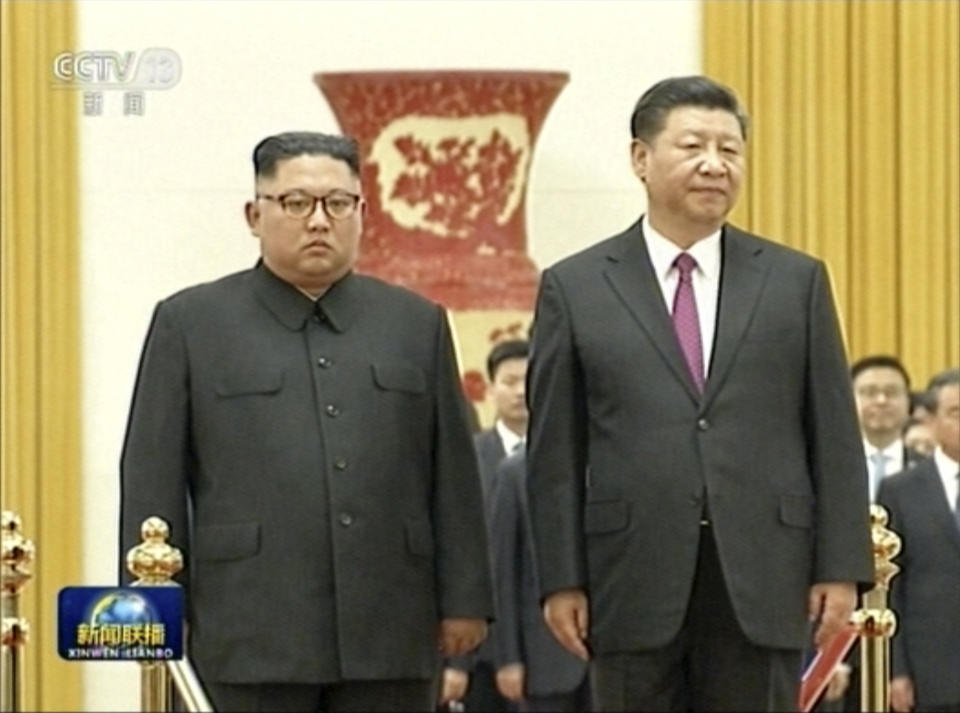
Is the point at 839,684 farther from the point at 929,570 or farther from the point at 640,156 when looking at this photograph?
the point at 640,156

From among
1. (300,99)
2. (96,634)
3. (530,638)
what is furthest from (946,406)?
(300,99)

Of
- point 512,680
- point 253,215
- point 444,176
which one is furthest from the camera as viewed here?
point 444,176

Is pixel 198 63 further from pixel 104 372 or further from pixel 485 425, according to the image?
pixel 485 425

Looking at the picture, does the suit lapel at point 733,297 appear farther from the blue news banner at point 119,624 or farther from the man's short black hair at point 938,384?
the man's short black hair at point 938,384

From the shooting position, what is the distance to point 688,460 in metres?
5.02

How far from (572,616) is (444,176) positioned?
5143mm

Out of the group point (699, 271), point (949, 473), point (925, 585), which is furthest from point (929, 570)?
point (699, 271)

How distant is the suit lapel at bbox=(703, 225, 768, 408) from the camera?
16.6 feet

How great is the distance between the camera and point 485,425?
1016cm

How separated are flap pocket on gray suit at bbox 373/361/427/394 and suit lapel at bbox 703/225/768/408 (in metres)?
0.56

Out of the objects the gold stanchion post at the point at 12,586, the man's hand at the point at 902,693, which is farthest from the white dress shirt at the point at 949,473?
the gold stanchion post at the point at 12,586

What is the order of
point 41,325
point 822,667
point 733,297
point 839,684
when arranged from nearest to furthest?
point 733,297 → point 822,667 → point 839,684 → point 41,325

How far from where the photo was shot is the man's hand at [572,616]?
5.04 m

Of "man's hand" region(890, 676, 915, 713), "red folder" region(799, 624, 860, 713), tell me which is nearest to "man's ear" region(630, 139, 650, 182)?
"red folder" region(799, 624, 860, 713)
